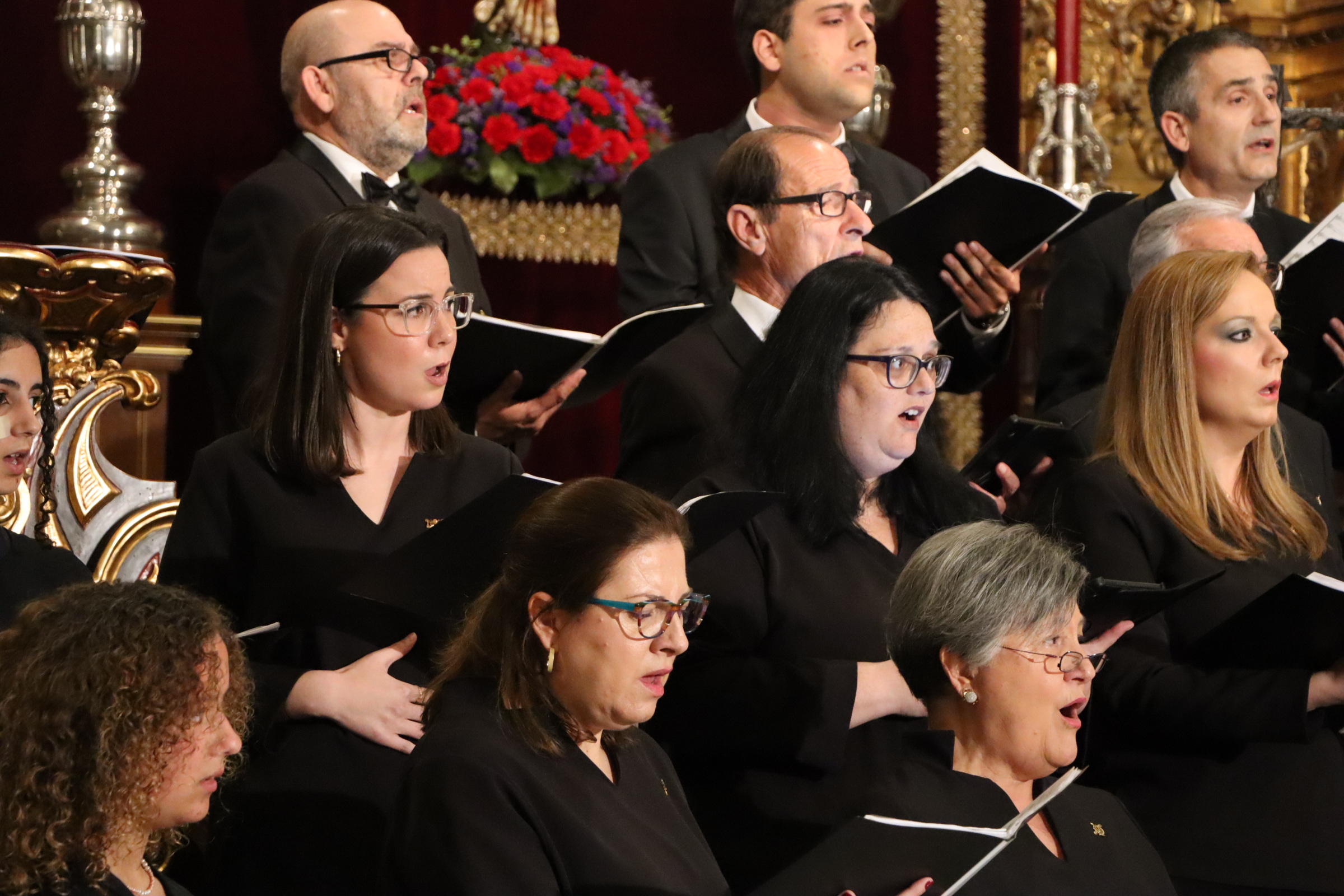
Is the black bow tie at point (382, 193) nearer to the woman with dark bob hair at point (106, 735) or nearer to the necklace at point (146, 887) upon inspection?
the woman with dark bob hair at point (106, 735)

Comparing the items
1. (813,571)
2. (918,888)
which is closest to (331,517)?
(813,571)

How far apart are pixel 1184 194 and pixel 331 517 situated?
2673 millimetres

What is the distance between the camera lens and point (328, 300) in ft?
9.66

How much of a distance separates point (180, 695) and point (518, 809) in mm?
425

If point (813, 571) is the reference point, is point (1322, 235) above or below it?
above

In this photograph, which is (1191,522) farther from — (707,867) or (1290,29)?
(1290,29)

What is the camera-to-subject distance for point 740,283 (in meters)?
3.63

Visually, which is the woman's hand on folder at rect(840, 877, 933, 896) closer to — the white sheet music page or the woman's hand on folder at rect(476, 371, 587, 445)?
the woman's hand on folder at rect(476, 371, 587, 445)

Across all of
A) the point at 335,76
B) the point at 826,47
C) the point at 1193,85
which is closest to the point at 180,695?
the point at 335,76

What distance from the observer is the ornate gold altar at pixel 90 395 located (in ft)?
11.7

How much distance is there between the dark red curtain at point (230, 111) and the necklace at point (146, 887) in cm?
318

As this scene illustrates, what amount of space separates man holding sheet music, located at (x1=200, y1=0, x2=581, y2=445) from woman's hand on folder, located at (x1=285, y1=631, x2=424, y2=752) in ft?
3.15

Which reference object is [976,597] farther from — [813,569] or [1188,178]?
[1188,178]

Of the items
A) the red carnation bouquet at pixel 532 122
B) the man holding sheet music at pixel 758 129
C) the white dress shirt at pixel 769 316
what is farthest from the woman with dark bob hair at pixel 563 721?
the red carnation bouquet at pixel 532 122
